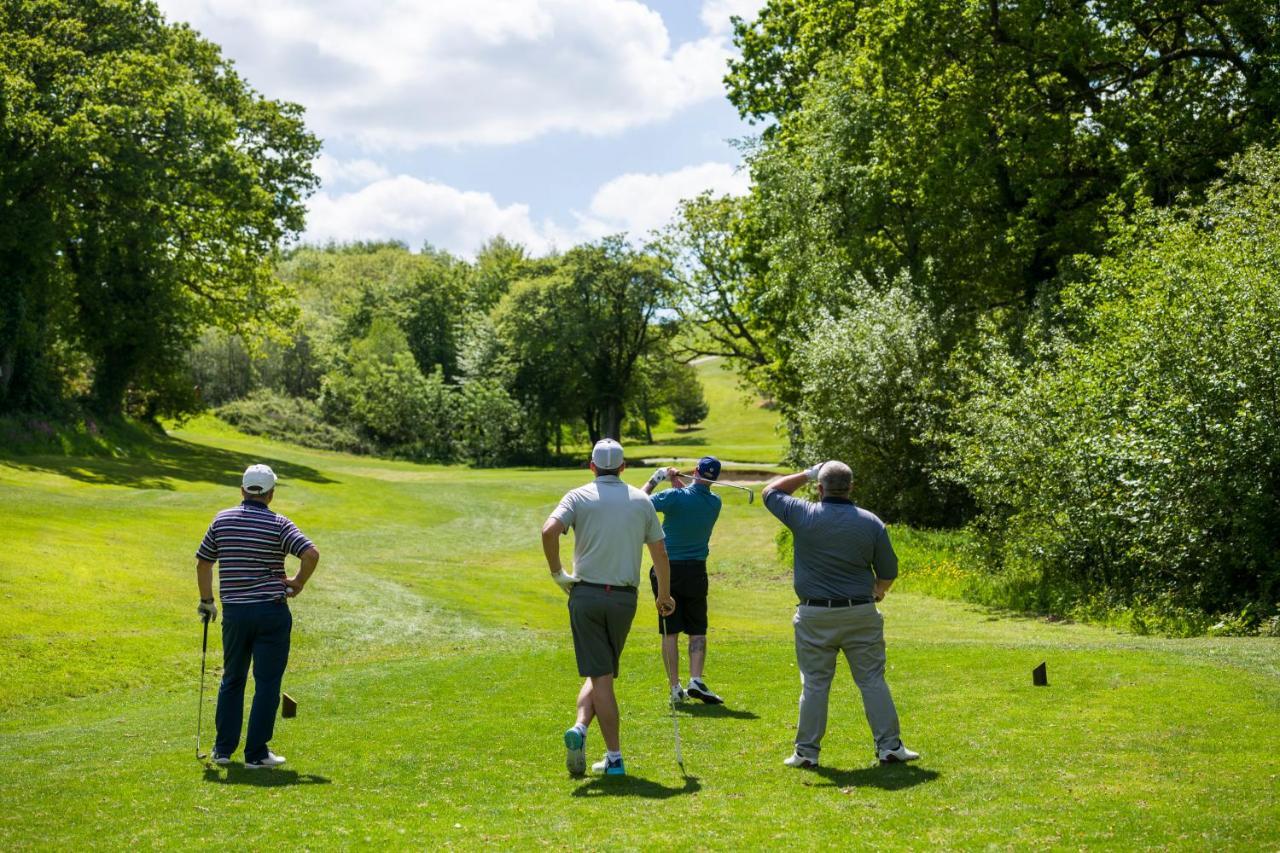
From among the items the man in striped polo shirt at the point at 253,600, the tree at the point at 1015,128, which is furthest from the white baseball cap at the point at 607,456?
the tree at the point at 1015,128

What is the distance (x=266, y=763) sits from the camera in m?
9.95

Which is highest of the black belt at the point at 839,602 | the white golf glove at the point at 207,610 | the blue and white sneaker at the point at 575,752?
the black belt at the point at 839,602

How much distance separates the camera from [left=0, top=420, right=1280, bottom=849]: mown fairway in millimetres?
7691

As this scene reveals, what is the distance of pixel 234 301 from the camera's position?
53.3m

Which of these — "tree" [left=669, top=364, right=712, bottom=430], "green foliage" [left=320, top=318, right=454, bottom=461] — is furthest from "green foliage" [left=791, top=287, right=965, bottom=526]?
"tree" [left=669, top=364, right=712, bottom=430]

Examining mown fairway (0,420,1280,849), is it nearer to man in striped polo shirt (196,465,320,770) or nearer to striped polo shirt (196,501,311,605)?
man in striped polo shirt (196,465,320,770)

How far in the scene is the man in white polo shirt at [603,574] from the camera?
30.1 feet

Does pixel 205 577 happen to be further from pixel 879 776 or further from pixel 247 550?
pixel 879 776

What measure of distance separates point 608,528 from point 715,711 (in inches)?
161

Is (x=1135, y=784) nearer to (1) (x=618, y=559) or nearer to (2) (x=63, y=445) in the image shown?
(1) (x=618, y=559)

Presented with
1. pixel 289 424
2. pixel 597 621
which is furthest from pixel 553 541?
pixel 289 424

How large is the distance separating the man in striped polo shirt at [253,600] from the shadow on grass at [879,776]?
466cm

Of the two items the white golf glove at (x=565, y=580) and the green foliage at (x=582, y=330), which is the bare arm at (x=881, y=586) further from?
the green foliage at (x=582, y=330)

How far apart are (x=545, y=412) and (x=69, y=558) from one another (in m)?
62.0
